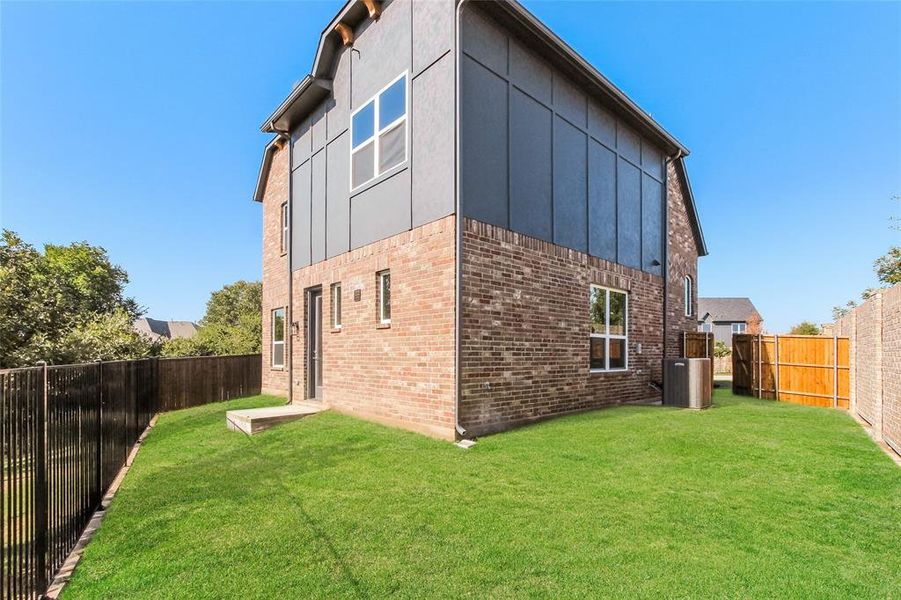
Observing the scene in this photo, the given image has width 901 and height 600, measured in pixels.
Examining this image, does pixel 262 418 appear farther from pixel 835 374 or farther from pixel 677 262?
pixel 835 374

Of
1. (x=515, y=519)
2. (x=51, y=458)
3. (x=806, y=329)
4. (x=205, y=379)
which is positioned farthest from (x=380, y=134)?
(x=806, y=329)

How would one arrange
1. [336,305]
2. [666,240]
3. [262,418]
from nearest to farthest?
1. [262,418]
2. [336,305]
3. [666,240]

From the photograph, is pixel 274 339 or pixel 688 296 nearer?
pixel 274 339

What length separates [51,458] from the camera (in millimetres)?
3598

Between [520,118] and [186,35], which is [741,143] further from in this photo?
[186,35]

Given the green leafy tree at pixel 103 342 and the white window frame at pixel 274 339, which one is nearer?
the green leafy tree at pixel 103 342

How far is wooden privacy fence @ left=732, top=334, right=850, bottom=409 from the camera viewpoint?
11186mm

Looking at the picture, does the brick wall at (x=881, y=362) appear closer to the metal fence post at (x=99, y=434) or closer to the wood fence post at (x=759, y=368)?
the wood fence post at (x=759, y=368)

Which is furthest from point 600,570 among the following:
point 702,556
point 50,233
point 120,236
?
point 50,233

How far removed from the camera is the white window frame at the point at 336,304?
10133mm

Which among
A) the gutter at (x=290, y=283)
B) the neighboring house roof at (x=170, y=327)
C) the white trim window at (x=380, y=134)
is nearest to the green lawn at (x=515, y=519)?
the gutter at (x=290, y=283)

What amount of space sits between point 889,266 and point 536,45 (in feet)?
86.1

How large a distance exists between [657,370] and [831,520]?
783cm

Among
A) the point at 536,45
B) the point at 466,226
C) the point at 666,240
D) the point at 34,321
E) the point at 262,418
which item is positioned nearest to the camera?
the point at 466,226
